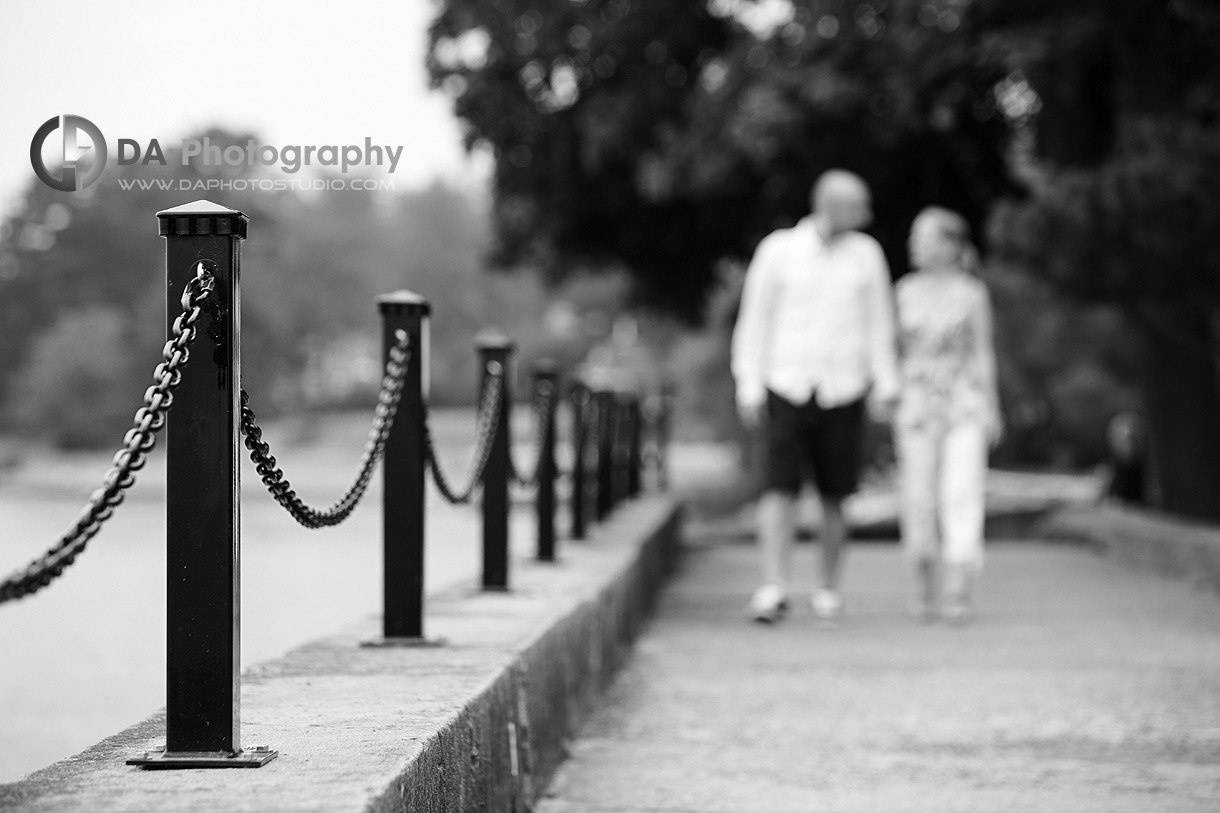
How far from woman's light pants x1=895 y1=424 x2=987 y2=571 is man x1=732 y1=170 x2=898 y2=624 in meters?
0.30

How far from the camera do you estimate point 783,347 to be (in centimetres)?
780

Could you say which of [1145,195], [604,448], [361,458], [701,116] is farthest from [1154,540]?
[701,116]

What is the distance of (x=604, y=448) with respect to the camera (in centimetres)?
980

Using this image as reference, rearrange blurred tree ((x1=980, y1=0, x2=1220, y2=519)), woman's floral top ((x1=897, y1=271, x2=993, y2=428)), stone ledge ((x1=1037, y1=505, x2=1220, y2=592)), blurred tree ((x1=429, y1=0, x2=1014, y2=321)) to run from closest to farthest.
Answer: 1. woman's floral top ((x1=897, y1=271, x2=993, y2=428))
2. stone ledge ((x1=1037, y1=505, x2=1220, y2=592))
3. blurred tree ((x1=980, y1=0, x2=1220, y2=519))
4. blurred tree ((x1=429, y1=0, x2=1014, y2=321))

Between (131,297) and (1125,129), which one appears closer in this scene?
(1125,129)

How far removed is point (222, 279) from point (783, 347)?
17.1 ft

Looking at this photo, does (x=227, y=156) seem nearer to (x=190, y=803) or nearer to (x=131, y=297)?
(x=190, y=803)

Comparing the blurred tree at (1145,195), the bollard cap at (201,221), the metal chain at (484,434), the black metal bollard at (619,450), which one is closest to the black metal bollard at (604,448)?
the black metal bollard at (619,450)

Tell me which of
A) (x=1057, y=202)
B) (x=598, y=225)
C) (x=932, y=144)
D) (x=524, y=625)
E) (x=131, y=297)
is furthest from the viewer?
(x=131, y=297)

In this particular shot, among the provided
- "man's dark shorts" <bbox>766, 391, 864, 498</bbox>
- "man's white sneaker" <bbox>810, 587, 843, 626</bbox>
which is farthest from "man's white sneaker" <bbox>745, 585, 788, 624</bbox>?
"man's dark shorts" <bbox>766, 391, 864, 498</bbox>

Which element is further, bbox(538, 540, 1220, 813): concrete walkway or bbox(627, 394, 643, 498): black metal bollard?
bbox(627, 394, 643, 498): black metal bollard

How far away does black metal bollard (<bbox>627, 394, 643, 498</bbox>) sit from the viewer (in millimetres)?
12297

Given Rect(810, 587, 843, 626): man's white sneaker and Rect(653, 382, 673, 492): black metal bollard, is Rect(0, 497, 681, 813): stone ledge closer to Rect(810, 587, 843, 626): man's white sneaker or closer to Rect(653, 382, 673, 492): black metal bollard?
Rect(810, 587, 843, 626): man's white sneaker

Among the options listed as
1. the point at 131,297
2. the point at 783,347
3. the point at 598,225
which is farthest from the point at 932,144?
the point at 131,297
